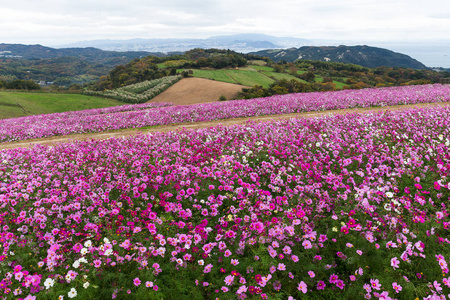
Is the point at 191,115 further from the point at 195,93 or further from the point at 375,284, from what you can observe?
the point at 195,93

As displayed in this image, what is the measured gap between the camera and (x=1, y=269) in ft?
13.2

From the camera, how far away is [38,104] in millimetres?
40594

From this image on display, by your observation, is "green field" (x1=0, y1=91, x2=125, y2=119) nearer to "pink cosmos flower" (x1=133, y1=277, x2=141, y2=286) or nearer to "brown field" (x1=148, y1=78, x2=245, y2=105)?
"brown field" (x1=148, y1=78, x2=245, y2=105)

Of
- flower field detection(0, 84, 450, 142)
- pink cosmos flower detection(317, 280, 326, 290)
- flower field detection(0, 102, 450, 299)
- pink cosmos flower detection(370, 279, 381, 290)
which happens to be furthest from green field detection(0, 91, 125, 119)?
pink cosmos flower detection(370, 279, 381, 290)

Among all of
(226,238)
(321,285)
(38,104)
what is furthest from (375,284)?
(38,104)

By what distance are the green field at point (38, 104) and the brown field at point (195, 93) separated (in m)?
11.3

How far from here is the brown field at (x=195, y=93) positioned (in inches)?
1892

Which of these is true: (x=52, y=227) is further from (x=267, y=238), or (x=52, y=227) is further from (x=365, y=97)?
(x=365, y=97)

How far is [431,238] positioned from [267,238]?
10.5ft

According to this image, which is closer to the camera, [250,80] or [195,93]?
[195,93]

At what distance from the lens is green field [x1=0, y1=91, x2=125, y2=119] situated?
3541 centimetres

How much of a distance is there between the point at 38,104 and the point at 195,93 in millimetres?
29349

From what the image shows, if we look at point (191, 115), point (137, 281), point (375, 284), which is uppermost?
point (191, 115)

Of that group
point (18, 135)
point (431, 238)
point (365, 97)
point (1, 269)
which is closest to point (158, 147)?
point (1, 269)
